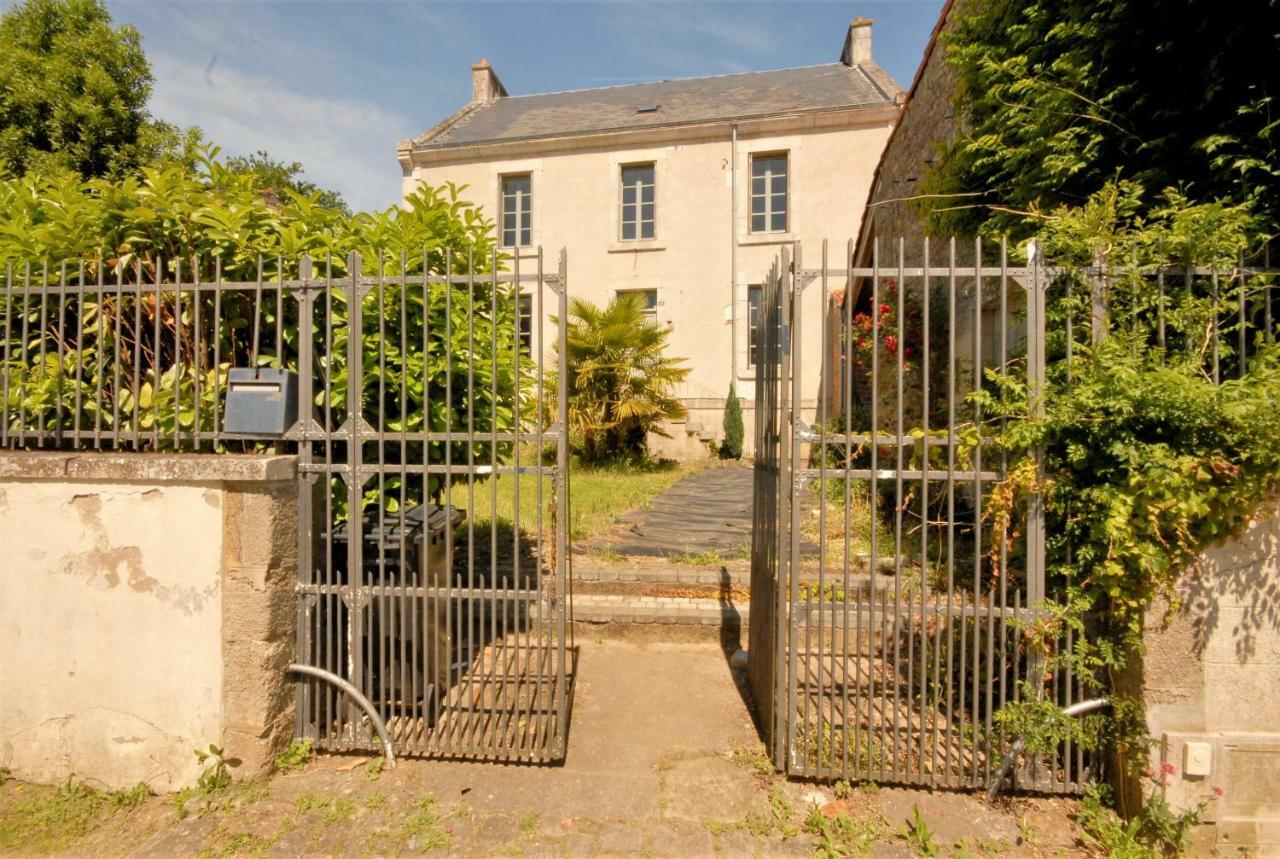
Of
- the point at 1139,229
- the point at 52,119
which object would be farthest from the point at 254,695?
the point at 52,119

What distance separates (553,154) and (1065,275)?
14795mm

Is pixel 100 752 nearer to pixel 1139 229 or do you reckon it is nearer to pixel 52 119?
pixel 1139 229

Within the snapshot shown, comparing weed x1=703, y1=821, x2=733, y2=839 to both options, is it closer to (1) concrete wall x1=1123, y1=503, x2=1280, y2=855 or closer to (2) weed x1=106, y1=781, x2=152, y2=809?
(1) concrete wall x1=1123, y1=503, x2=1280, y2=855

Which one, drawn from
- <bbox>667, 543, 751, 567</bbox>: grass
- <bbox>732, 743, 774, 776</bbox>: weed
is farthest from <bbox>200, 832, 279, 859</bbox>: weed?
<bbox>667, 543, 751, 567</bbox>: grass

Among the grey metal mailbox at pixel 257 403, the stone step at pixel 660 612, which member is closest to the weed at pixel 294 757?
the grey metal mailbox at pixel 257 403

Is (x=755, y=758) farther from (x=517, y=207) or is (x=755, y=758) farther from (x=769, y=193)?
(x=517, y=207)

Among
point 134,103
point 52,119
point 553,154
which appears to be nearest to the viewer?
point 52,119

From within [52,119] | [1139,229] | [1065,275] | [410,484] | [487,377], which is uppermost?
[52,119]

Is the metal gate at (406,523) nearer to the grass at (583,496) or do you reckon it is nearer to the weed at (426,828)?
the weed at (426,828)

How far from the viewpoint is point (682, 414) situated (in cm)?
1213

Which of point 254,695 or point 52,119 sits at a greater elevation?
point 52,119

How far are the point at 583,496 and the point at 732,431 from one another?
6293 millimetres

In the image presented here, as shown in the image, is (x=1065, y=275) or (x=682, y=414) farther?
(x=682, y=414)

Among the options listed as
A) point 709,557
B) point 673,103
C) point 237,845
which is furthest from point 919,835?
point 673,103
